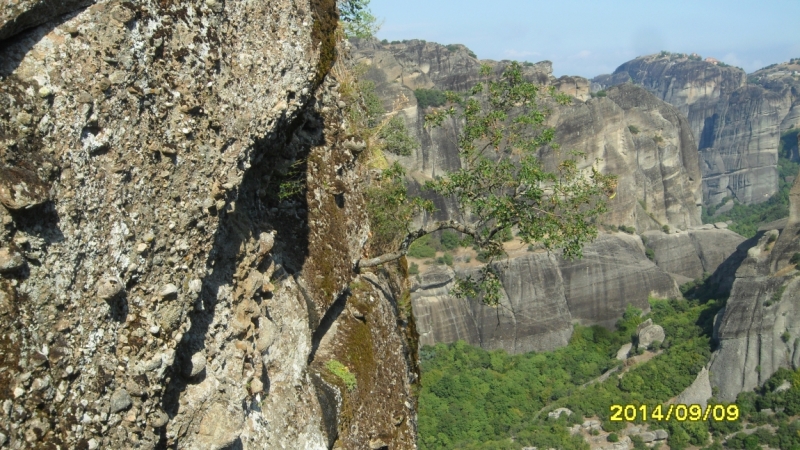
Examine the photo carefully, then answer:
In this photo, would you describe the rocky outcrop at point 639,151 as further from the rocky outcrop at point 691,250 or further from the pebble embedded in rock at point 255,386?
the pebble embedded in rock at point 255,386

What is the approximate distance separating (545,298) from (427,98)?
65.4 ft

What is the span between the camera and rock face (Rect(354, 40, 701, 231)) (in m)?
56.2

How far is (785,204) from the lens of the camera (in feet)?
285

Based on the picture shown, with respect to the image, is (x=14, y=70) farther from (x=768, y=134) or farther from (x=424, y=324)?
(x=768, y=134)

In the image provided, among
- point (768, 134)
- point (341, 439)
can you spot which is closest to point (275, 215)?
point (341, 439)

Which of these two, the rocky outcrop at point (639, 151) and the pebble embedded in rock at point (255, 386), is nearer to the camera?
the pebble embedded in rock at point (255, 386)

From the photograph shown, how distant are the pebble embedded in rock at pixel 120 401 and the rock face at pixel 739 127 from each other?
347 feet

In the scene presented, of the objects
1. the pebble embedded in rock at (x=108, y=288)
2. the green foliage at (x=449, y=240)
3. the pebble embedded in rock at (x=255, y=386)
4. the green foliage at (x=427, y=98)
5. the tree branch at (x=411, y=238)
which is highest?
the green foliage at (x=427, y=98)

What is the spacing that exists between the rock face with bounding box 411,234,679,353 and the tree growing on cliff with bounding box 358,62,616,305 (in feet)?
117

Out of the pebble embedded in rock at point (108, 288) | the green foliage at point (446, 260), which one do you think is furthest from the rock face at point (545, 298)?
the pebble embedded in rock at point (108, 288)

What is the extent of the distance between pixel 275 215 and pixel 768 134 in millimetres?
105266

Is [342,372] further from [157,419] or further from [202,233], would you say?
[157,419]

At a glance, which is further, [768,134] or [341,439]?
[768,134]

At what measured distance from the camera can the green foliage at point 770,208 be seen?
82.6m
